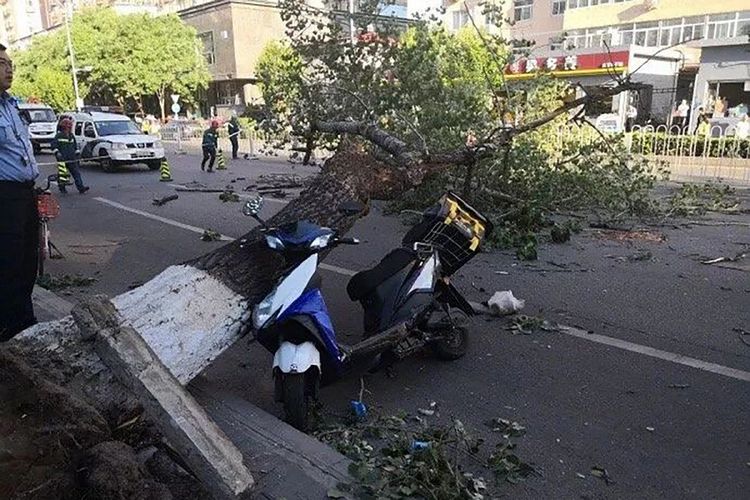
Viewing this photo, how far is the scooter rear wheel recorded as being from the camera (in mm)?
4594

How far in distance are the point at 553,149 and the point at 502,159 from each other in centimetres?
184

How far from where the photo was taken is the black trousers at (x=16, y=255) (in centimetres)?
419

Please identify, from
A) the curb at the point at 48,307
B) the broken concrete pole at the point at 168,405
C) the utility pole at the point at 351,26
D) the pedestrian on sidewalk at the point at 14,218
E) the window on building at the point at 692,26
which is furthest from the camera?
the window on building at the point at 692,26

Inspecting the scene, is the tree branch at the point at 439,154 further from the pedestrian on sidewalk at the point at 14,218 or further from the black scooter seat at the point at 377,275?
the pedestrian on sidewalk at the point at 14,218

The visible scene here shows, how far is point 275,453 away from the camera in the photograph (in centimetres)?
315

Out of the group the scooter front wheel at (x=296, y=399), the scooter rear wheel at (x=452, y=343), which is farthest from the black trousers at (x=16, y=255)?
the scooter rear wheel at (x=452, y=343)

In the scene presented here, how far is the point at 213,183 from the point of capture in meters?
15.9

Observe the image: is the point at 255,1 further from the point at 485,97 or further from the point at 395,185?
the point at 395,185

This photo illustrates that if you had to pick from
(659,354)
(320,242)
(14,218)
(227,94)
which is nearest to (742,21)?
(659,354)

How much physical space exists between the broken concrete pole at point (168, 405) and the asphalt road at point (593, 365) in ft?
3.66

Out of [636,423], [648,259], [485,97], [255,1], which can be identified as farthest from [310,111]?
[255,1]

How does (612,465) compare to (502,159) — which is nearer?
(612,465)

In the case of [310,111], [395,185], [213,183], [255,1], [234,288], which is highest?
[255,1]

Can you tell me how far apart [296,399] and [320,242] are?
3.13ft
